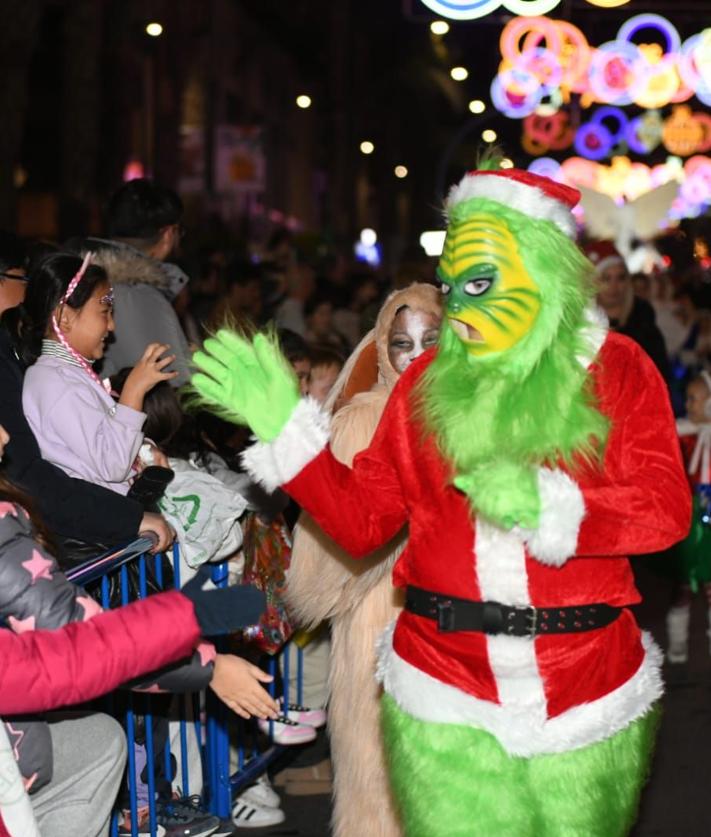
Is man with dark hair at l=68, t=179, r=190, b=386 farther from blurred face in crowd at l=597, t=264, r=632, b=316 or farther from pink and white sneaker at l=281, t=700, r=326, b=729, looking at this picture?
blurred face in crowd at l=597, t=264, r=632, b=316

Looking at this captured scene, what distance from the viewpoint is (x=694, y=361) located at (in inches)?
557

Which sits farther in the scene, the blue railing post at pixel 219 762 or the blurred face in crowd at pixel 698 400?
the blurred face in crowd at pixel 698 400

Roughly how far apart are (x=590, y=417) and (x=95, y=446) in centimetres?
201

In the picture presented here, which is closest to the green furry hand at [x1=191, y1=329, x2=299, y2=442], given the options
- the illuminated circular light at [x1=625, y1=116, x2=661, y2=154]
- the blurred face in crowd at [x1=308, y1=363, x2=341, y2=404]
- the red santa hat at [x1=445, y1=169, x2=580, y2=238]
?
the red santa hat at [x1=445, y1=169, x2=580, y2=238]

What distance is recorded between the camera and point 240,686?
3.42 metres

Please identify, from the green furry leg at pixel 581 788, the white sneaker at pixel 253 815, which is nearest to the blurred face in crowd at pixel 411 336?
the green furry leg at pixel 581 788

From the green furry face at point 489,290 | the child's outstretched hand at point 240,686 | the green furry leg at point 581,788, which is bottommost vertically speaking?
the green furry leg at point 581,788

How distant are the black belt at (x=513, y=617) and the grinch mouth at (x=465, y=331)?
24.1 inches

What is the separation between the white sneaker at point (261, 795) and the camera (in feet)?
19.2

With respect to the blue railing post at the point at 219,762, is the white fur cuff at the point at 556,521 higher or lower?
higher

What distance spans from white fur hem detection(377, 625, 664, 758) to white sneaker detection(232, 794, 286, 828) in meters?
2.37

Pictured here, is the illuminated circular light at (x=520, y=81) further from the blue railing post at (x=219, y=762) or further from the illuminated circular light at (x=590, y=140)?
the illuminated circular light at (x=590, y=140)

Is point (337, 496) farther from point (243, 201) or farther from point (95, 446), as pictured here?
point (243, 201)

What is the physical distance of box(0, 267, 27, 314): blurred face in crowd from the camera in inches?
209
